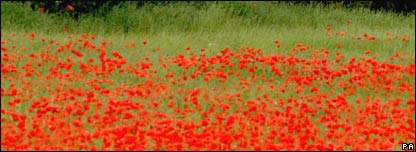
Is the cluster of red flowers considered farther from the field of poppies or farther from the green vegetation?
the green vegetation

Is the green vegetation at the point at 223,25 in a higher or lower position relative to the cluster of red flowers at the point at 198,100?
higher

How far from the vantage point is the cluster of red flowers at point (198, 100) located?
20.7 feet

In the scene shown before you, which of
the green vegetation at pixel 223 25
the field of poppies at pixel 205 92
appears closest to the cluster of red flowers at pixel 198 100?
the field of poppies at pixel 205 92

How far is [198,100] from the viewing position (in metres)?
7.78

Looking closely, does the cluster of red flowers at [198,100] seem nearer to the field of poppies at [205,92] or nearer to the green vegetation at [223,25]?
the field of poppies at [205,92]

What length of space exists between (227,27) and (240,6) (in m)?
1.26

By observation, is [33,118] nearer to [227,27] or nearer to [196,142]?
[196,142]

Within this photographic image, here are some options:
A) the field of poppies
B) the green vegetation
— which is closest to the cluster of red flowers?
the field of poppies

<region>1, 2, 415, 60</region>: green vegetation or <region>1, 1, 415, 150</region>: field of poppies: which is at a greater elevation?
<region>1, 2, 415, 60</region>: green vegetation

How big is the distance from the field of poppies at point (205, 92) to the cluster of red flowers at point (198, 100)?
0.05 ft

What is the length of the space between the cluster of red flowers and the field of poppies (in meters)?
0.01

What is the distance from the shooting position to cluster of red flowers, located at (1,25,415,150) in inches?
248

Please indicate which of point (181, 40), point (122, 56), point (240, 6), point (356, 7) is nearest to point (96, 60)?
point (122, 56)

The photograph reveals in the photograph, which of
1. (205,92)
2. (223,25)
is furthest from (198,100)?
(223,25)
